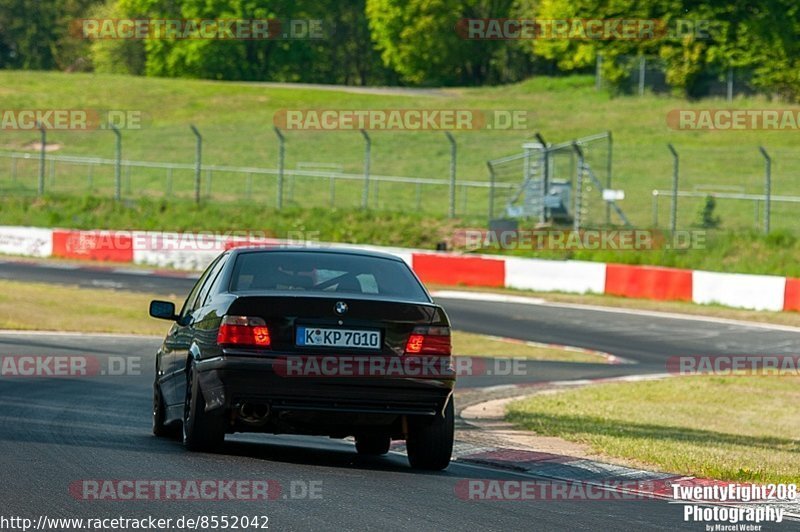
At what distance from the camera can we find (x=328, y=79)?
112 m

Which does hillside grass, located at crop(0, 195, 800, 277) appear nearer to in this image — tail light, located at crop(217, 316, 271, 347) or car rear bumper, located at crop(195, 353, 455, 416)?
car rear bumper, located at crop(195, 353, 455, 416)

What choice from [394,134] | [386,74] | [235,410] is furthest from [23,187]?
[386,74]

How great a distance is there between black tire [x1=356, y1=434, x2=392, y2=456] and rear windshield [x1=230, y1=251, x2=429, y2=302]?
1.31 m

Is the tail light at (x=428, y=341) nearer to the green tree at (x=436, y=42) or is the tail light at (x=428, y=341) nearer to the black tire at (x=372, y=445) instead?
the black tire at (x=372, y=445)

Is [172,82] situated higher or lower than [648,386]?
higher

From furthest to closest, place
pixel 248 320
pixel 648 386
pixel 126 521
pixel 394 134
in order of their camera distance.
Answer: pixel 394 134, pixel 648 386, pixel 248 320, pixel 126 521

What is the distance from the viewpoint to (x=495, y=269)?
3089cm

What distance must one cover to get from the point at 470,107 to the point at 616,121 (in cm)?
933

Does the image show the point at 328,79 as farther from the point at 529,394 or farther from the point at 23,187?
the point at 529,394

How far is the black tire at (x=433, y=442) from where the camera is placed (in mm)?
9328
